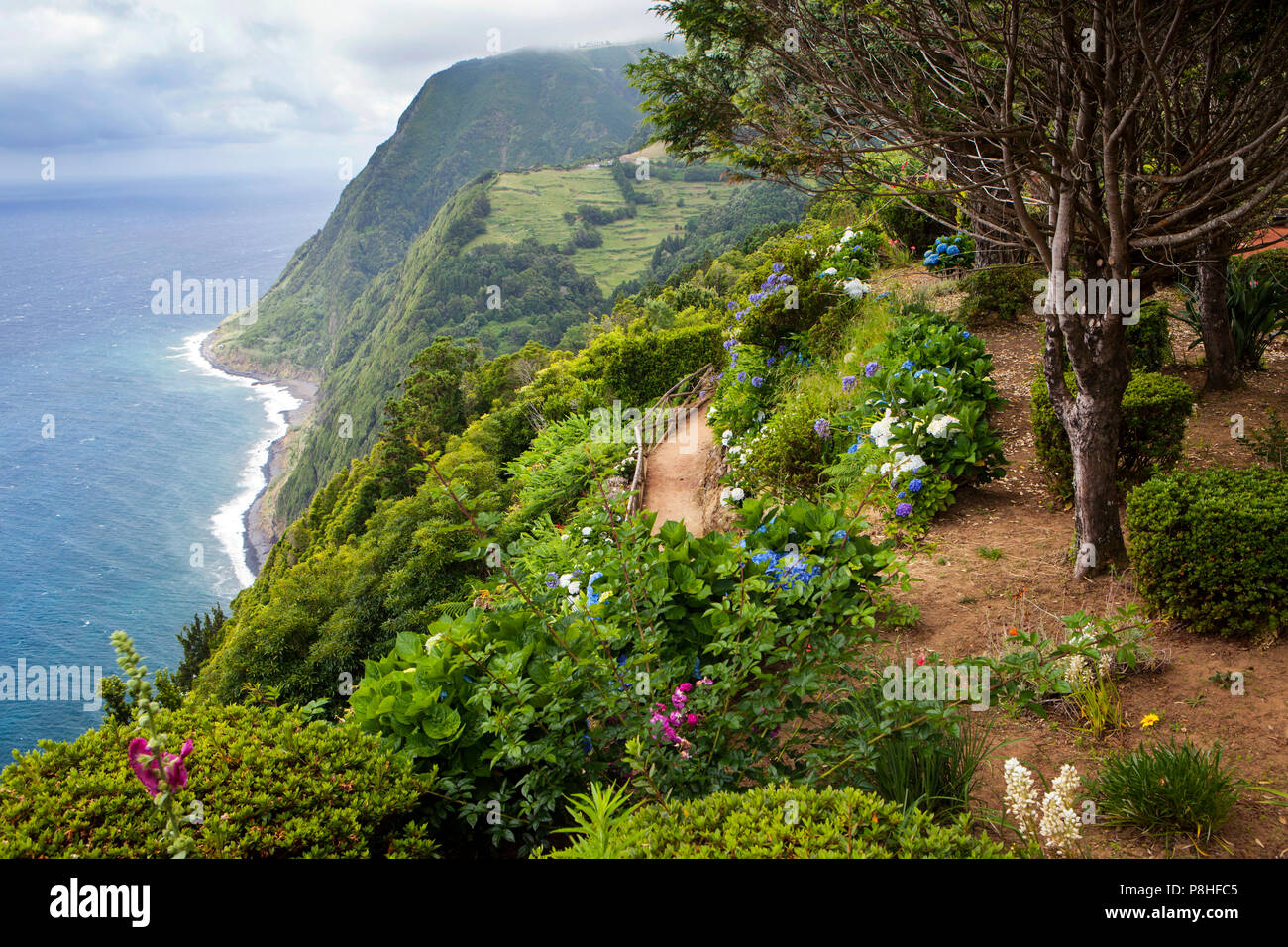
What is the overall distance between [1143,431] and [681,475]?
6.15 metres

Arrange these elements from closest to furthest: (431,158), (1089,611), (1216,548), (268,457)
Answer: (1216,548) → (1089,611) → (268,457) → (431,158)

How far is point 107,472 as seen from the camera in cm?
9025

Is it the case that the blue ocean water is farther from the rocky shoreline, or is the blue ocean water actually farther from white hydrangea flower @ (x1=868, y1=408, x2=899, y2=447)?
white hydrangea flower @ (x1=868, y1=408, x2=899, y2=447)

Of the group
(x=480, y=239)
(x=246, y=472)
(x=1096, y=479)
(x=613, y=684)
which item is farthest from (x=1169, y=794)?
(x=480, y=239)

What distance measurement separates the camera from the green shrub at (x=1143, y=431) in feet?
15.9

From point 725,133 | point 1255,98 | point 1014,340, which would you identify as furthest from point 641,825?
point 1014,340

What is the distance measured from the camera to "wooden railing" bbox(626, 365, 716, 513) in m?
10.2

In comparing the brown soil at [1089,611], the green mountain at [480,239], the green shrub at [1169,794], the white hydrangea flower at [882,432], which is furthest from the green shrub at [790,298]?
the green mountain at [480,239]

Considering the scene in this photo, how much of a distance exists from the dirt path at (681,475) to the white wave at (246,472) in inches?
2378

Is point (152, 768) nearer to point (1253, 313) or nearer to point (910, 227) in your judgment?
point (1253, 313)

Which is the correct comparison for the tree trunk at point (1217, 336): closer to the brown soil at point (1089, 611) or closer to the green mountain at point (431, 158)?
the brown soil at point (1089, 611)

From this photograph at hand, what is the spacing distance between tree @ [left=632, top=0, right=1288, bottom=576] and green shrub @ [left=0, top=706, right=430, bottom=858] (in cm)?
356

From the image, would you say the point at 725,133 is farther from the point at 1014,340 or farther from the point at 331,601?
the point at 331,601
